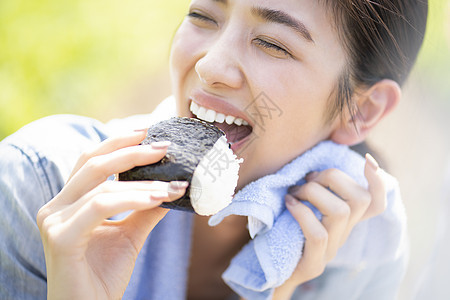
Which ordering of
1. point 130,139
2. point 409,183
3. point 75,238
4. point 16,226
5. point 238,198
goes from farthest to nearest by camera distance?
point 409,183
point 238,198
point 16,226
point 130,139
point 75,238

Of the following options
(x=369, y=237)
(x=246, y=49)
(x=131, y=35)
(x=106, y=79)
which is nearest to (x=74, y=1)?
(x=131, y=35)

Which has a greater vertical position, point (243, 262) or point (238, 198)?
point (238, 198)

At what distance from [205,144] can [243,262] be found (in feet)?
2.76

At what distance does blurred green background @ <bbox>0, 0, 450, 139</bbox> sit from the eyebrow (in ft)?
7.37

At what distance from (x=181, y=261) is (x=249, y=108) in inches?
32.8

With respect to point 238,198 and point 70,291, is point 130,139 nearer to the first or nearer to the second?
point 70,291

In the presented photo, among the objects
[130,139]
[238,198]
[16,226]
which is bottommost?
[16,226]

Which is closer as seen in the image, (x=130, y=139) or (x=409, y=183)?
(x=130, y=139)

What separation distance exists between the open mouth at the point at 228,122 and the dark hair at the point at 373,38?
39cm

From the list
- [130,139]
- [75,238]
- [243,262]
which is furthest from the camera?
[243,262]

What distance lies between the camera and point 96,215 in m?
1.14

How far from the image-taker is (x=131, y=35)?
4.72 metres

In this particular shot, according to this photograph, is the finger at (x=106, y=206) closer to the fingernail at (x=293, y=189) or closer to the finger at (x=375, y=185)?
the fingernail at (x=293, y=189)

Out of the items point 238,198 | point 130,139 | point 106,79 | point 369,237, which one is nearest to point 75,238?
point 130,139
